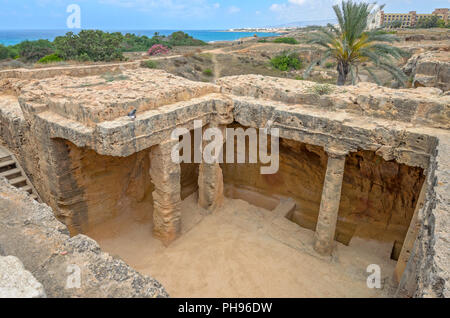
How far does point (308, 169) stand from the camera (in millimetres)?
8648

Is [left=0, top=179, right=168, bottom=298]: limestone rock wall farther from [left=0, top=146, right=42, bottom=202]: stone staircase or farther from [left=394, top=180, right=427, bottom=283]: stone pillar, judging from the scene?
[left=0, top=146, right=42, bottom=202]: stone staircase

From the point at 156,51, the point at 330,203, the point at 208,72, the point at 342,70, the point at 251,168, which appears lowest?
the point at 251,168

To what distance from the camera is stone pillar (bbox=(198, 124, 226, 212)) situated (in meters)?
8.02

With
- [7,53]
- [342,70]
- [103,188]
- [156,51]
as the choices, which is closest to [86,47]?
[7,53]

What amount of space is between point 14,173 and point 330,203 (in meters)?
7.60

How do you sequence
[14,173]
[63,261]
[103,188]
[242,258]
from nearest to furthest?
[63,261] < [242,258] < [103,188] < [14,173]

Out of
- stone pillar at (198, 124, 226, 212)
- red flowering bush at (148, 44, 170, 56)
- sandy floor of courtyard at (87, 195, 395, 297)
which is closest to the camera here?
sandy floor of courtyard at (87, 195, 395, 297)

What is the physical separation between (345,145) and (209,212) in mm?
3956

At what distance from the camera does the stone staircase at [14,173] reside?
7.70 metres

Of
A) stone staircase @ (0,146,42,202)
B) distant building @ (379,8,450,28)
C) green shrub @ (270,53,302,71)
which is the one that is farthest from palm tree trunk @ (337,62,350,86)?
distant building @ (379,8,450,28)

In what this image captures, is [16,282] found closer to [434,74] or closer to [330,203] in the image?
[330,203]

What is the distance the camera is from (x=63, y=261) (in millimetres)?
2529

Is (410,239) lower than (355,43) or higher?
lower

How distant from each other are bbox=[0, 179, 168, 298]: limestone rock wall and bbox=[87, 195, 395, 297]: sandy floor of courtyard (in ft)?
12.2
